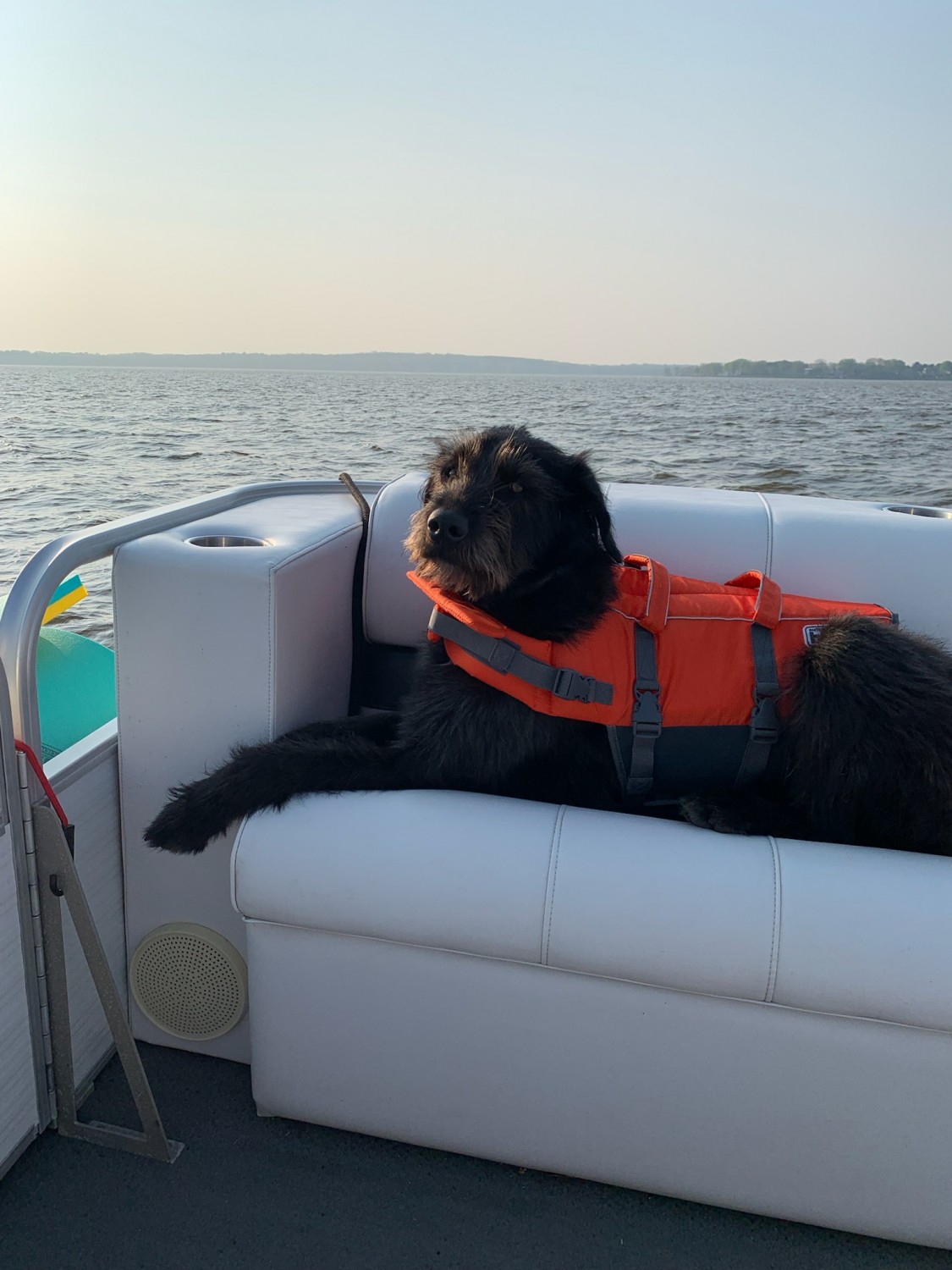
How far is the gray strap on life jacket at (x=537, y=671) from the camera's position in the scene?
77.2 inches

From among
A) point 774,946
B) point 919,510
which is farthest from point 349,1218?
point 919,510

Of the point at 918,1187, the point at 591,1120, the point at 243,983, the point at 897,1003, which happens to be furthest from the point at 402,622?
the point at 918,1187

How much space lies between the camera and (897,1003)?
1.59 meters

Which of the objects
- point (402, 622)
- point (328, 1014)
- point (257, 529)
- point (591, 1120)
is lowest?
point (591, 1120)

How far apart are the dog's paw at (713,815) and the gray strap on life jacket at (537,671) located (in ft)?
0.94

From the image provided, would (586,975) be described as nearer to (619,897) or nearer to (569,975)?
(569,975)

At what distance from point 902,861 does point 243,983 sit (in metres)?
1.50

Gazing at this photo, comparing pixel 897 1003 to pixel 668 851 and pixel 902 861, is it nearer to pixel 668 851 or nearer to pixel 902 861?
pixel 902 861

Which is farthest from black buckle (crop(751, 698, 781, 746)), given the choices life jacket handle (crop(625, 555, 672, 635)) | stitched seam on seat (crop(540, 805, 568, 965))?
stitched seam on seat (crop(540, 805, 568, 965))

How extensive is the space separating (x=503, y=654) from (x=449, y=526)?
12.1 inches

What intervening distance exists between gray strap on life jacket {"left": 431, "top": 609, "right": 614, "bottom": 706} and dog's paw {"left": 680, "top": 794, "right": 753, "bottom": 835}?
0.29m

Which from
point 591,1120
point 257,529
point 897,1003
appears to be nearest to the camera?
point 897,1003

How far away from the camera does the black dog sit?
1.91 meters

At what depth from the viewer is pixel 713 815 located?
1923 millimetres
